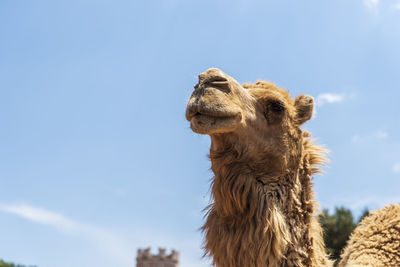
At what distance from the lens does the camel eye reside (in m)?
3.80

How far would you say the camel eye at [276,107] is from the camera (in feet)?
12.5

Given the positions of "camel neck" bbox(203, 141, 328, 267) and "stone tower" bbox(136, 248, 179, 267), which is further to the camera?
"stone tower" bbox(136, 248, 179, 267)

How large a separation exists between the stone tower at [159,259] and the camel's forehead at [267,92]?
4493 cm

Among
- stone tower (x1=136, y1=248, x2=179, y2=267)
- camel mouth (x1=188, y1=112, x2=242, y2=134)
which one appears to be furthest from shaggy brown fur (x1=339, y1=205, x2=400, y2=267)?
stone tower (x1=136, y1=248, x2=179, y2=267)

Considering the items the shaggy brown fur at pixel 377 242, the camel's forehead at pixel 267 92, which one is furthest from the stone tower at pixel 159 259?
the camel's forehead at pixel 267 92

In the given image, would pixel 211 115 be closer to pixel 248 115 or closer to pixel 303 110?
pixel 248 115

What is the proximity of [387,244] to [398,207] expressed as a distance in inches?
27.3

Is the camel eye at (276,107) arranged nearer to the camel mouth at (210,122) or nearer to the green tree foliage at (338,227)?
the camel mouth at (210,122)

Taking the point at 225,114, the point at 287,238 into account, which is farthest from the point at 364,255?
the point at 225,114

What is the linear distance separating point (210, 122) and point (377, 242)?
2.38 meters

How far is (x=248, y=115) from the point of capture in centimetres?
358

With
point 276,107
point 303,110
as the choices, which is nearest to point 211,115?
point 276,107

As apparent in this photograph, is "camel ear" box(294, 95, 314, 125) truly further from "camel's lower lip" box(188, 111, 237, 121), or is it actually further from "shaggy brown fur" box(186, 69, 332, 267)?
"camel's lower lip" box(188, 111, 237, 121)

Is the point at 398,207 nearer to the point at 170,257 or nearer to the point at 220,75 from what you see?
the point at 220,75
